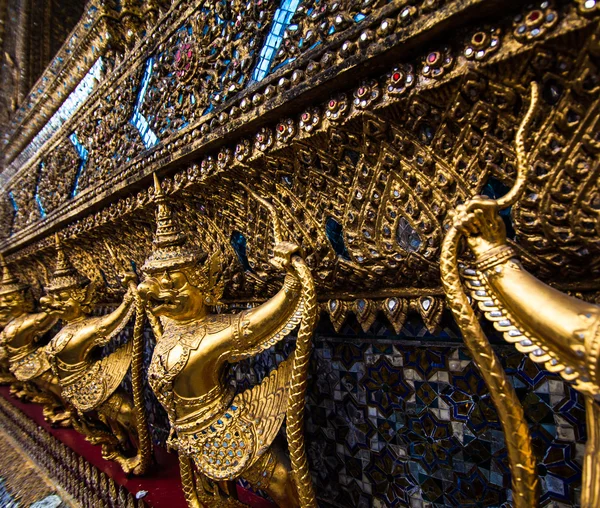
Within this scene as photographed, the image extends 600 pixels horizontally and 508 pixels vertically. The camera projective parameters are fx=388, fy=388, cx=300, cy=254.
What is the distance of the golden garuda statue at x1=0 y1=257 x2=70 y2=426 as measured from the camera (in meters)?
1.83

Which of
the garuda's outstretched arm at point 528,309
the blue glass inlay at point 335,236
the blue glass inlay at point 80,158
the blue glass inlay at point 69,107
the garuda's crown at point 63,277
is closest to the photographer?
the garuda's outstretched arm at point 528,309

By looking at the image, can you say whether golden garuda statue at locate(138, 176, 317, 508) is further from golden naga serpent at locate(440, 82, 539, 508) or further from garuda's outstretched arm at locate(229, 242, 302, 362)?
golden naga serpent at locate(440, 82, 539, 508)

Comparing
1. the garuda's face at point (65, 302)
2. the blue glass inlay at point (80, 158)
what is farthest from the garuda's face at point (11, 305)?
the garuda's face at point (65, 302)

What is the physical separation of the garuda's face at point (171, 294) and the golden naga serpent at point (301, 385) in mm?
250

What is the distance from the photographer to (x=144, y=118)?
4.40ft

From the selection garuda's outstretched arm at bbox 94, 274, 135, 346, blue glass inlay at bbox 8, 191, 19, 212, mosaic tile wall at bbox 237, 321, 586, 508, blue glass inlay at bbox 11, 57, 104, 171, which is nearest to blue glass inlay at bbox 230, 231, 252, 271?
mosaic tile wall at bbox 237, 321, 586, 508

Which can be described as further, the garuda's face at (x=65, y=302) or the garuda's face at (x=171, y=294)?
the garuda's face at (x=65, y=302)

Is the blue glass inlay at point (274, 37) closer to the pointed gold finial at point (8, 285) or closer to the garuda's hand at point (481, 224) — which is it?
the garuda's hand at point (481, 224)

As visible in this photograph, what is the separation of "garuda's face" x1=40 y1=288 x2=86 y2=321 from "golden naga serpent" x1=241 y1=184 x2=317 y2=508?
106 cm

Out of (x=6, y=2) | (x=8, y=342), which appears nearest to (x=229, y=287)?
Answer: (x=8, y=342)

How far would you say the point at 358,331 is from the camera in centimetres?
91

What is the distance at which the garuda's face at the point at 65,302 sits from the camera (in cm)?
144

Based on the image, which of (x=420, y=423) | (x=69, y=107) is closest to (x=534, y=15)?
(x=420, y=423)

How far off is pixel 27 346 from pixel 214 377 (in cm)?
157
